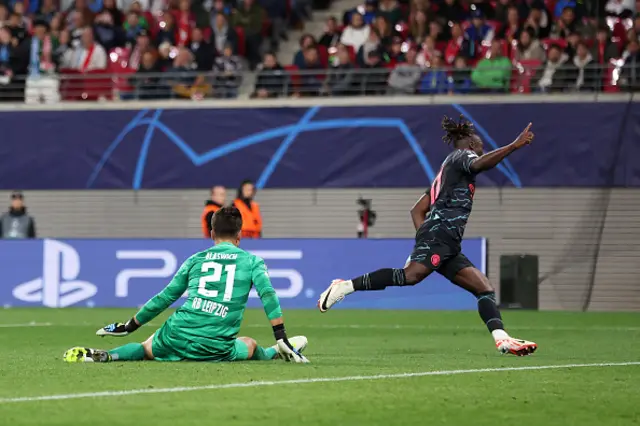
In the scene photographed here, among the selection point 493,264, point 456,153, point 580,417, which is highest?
point 456,153

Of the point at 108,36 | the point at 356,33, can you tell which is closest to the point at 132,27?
the point at 108,36

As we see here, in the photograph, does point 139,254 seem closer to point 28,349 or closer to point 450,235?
point 28,349

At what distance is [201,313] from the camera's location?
10016mm

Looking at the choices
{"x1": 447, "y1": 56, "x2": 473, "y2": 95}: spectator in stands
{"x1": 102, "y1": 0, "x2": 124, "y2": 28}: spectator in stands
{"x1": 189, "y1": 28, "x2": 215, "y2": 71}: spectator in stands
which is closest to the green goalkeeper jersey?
{"x1": 447, "y1": 56, "x2": 473, "y2": 95}: spectator in stands

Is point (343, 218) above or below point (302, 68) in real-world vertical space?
below

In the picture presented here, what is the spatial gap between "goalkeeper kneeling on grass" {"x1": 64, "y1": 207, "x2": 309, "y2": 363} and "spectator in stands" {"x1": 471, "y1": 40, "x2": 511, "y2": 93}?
13371 millimetres

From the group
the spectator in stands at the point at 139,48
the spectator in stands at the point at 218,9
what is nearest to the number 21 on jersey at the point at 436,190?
the spectator in stands at the point at 139,48

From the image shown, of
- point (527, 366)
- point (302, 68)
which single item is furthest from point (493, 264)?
point (527, 366)

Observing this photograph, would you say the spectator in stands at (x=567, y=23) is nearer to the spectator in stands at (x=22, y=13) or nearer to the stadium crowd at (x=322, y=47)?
the stadium crowd at (x=322, y=47)

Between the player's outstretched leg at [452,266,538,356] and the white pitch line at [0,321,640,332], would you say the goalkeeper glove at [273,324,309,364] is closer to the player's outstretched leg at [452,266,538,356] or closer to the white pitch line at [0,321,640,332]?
the player's outstretched leg at [452,266,538,356]

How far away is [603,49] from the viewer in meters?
22.9

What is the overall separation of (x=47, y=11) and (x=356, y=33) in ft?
22.6

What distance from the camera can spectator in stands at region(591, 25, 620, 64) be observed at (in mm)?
22891

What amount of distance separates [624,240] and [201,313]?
46.0ft
